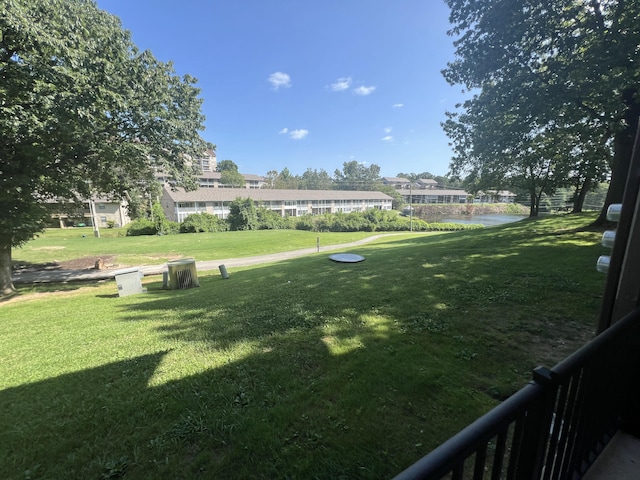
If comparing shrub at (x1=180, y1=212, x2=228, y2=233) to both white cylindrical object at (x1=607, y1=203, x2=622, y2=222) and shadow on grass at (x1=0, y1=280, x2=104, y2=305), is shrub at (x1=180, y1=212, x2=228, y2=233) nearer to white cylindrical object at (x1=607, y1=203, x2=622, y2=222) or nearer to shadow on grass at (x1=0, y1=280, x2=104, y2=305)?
shadow on grass at (x1=0, y1=280, x2=104, y2=305)

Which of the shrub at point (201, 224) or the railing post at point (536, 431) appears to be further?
the shrub at point (201, 224)

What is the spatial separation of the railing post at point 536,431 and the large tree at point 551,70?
9719 mm

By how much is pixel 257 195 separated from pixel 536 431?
186 feet

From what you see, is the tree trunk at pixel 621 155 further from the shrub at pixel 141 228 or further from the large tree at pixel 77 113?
the shrub at pixel 141 228

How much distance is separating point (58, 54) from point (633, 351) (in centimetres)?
1263

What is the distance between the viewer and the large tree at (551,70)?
720 centimetres

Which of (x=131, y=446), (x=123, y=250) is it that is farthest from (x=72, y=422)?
(x=123, y=250)

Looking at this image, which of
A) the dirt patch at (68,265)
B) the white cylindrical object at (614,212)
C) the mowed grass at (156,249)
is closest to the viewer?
the white cylindrical object at (614,212)

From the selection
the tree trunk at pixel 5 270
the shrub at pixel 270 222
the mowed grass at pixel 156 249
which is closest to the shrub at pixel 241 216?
the shrub at pixel 270 222

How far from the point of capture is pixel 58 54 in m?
7.55

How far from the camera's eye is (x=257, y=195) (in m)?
55.5

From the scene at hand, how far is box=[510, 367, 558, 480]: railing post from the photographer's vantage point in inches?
47.5

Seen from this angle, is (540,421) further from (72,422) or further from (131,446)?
(72,422)

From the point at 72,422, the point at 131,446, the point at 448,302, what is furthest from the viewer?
the point at 448,302
